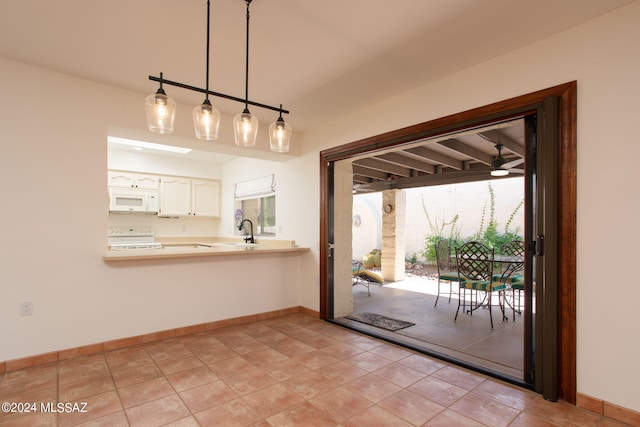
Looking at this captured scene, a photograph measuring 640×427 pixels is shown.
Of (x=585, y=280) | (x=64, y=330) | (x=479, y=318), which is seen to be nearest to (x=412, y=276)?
(x=479, y=318)

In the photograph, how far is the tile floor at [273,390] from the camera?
1925 millimetres

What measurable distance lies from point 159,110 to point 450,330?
3.66m

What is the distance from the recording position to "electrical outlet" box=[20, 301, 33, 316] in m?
2.62

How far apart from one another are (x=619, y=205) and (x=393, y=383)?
1905 mm

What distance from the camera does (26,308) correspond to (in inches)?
104

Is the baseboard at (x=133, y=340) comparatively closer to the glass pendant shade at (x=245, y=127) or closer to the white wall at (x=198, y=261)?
the white wall at (x=198, y=261)

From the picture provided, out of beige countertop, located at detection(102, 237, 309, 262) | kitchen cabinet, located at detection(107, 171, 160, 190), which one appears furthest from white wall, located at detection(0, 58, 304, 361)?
kitchen cabinet, located at detection(107, 171, 160, 190)

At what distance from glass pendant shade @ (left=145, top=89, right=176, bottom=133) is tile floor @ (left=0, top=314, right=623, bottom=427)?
176cm

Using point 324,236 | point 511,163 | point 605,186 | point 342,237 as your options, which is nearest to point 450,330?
point 342,237

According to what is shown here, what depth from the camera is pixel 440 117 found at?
2.83 metres

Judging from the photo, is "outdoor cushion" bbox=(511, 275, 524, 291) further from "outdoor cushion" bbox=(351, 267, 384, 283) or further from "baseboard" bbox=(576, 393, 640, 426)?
"baseboard" bbox=(576, 393, 640, 426)

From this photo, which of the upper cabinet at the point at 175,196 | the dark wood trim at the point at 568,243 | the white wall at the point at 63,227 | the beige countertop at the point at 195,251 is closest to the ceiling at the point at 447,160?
the dark wood trim at the point at 568,243

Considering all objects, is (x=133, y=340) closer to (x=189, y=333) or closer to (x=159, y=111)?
(x=189, y=333)

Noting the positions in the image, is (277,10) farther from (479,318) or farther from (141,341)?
(479,318)
